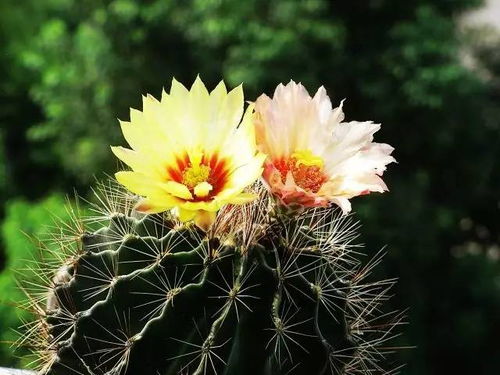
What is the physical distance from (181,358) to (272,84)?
179 inches

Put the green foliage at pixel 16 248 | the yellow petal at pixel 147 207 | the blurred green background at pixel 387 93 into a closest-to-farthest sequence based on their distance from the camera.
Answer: the yellow petal at pixel 147 207 < the green foliage at pixel 16 248 < the blurred green background at pixel 387 93

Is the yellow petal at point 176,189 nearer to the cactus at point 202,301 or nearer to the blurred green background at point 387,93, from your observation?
the cactus at point 202,301

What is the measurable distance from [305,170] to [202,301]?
0.62 ft

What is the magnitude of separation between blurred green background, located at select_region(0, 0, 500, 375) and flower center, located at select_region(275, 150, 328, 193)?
439 cm

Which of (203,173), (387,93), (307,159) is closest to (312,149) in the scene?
(307,159)

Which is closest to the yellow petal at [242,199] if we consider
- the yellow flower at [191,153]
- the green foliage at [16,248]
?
the yellow flower at [191,153]

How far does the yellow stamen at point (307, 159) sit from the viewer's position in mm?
1100

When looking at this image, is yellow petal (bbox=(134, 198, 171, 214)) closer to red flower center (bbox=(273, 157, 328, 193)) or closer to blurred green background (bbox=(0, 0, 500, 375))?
red flower center (bbox=(273, 157, 328, 193))

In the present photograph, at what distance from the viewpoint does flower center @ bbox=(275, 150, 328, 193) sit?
43.3 inches

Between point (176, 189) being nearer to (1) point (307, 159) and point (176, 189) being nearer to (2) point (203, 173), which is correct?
(2) point (203, 173)

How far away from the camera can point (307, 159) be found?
110cm

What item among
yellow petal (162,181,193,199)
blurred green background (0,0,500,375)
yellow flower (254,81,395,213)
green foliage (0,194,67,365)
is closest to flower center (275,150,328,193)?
yellow flower (254,81,395,213)

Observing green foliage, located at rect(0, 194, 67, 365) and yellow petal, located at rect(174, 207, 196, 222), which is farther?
green foliage, located at rect(0, 194, 67, 365)

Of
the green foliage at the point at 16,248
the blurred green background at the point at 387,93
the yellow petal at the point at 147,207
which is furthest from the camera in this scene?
the blurred green background at the point at 387,93
